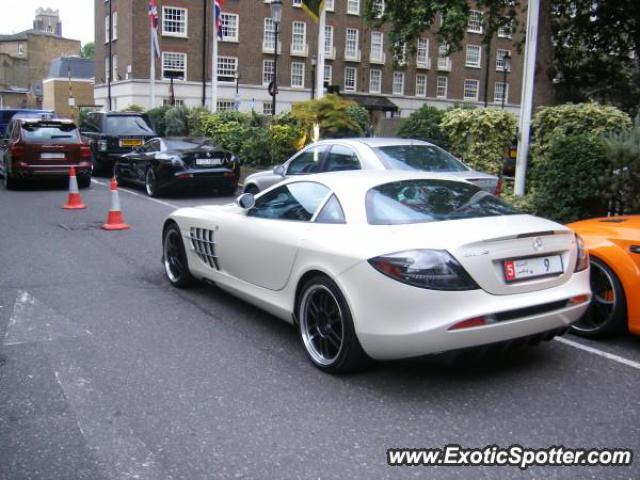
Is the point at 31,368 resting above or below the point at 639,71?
below

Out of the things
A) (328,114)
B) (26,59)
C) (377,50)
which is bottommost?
(328,114)

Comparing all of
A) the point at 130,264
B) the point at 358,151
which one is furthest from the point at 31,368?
the point at 358,151

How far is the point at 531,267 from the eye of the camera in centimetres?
448

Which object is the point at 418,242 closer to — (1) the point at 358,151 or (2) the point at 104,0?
(1) the point at 358,151

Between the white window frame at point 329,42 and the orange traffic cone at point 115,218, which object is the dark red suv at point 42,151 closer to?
the orange traffic cone at point 115,218

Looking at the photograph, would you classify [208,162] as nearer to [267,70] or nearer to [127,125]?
[127,125]

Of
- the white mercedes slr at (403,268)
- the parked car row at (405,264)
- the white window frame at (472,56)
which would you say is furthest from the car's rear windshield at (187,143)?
the white window frame at (472,56)

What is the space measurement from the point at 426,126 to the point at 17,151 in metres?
9.38

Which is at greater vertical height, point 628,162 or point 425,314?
point 628,162

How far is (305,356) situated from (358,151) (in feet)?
Answer: 16.3

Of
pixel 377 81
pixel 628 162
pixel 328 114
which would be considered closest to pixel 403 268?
pixel 628 162

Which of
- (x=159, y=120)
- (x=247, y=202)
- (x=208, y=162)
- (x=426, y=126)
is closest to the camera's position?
(x=247, y=202)

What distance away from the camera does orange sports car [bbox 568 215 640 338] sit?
17.1 ft

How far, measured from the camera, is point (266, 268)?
542 cm
